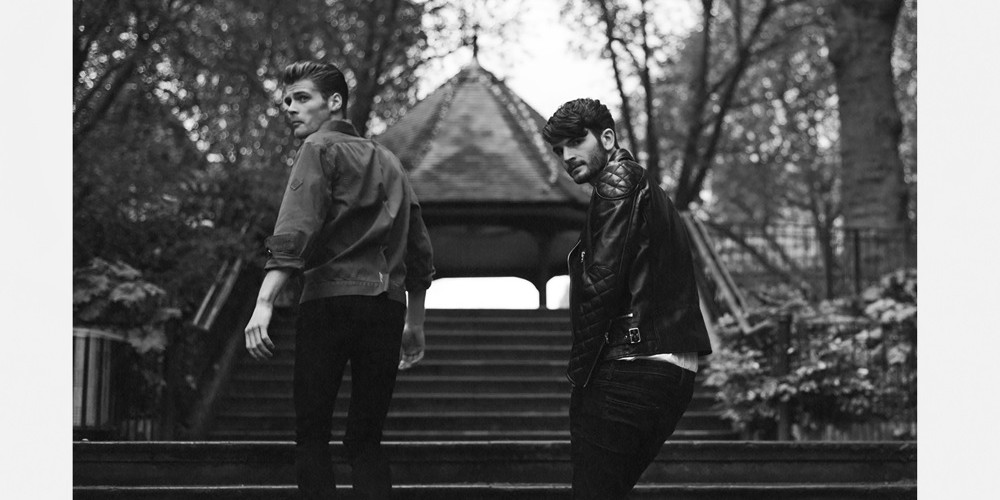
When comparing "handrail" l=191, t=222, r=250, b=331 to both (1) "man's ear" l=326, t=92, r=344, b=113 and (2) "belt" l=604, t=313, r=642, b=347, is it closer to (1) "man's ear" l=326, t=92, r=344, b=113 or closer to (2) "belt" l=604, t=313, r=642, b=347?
(1) "man's ear" l=326, t=92, r=344, b=113

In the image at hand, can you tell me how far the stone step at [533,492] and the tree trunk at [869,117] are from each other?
10.8 metres

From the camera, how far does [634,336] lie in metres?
4.02

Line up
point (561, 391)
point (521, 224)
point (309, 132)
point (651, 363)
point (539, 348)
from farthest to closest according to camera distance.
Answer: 1. point (521, 224)
2. point (539, 348)
3. point (561, 391)
4. point (309, 132)
5. point (651, 363)

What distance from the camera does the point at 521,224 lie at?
16297mm

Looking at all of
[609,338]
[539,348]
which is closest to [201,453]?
[609,338]

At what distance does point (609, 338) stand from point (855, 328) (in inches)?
314

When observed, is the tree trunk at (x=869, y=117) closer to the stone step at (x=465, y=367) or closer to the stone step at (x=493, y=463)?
the stone step at (x=465, y=367)

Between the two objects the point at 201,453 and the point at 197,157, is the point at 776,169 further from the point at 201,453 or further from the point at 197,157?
the point at 201,453

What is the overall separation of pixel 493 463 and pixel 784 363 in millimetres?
4434

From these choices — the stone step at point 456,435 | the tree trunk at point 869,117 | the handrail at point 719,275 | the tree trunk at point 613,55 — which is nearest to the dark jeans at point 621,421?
the stone step at point 456,435

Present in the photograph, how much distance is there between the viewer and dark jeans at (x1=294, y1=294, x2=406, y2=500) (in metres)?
4.57

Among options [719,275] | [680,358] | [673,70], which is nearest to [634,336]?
[680,358]

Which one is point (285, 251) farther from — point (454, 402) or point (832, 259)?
point (832, 259)

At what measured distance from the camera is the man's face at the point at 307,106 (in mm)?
4875
